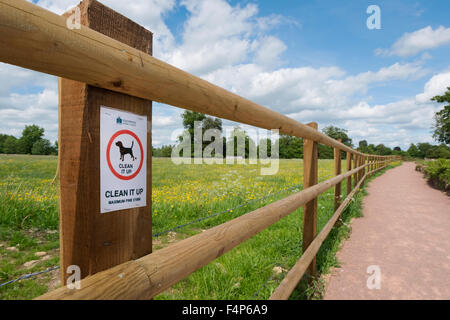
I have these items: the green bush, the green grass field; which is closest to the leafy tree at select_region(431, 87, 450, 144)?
the green bush

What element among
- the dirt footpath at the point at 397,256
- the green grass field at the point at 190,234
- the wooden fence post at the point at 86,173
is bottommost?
the dirt footpath at the point at 397,256

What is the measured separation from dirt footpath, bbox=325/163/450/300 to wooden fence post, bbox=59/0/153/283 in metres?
2.15

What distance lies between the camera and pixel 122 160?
A: 0.80 m

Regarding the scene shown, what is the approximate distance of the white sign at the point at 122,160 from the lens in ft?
2.46

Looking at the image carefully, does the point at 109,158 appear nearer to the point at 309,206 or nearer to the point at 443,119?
the point at 309,206

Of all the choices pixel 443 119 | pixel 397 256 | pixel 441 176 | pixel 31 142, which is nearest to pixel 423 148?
pixel 443 119

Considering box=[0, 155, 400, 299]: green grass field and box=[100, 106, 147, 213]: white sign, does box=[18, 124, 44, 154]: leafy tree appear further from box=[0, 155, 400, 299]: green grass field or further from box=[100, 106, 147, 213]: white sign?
box=[100, 106, 147, 213]: white sign

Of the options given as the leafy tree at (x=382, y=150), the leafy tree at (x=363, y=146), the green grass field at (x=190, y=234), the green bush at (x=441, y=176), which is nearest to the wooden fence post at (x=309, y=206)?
the green grass field at (x=190, y=234)

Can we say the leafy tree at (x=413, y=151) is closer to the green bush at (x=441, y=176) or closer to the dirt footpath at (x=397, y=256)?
the green bush at (x=441, y=176)

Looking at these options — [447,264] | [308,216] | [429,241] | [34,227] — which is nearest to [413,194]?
[429,241]

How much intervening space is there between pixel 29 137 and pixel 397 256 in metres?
6.15

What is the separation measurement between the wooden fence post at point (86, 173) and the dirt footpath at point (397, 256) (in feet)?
7.07

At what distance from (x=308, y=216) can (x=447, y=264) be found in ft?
5.73

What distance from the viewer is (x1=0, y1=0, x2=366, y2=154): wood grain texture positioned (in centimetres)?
51
